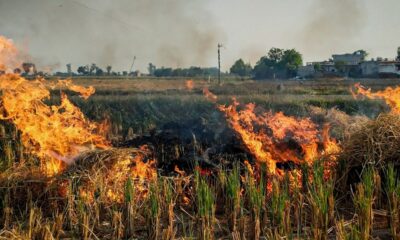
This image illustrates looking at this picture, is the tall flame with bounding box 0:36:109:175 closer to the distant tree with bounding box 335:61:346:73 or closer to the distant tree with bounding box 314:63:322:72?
the distant tree with bounding box 335:61:346:73

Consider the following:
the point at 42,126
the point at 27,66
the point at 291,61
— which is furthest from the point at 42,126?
the point at 291,61

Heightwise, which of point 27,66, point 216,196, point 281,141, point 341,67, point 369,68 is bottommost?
point 216,196

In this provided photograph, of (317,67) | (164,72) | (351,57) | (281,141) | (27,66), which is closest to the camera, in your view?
(281,141)

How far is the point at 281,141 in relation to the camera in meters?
10.9

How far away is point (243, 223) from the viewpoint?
607cm

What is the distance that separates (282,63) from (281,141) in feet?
204

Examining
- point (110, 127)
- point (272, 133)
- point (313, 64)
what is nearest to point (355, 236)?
point (272, 133)

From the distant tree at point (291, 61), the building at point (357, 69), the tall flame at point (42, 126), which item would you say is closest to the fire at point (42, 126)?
the tall flame at point (42, 126)

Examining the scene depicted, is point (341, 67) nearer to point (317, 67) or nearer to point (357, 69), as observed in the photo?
point (357, 69)

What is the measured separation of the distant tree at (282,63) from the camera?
70.1 metres

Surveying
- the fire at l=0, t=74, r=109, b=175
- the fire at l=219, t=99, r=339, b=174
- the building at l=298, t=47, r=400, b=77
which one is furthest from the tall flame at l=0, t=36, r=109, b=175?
the building at l=298, t=47, r=400, b=77

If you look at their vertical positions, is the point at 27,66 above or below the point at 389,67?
above

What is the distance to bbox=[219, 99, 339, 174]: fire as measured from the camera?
965cm

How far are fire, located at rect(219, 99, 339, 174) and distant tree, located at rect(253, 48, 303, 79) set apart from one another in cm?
5773
